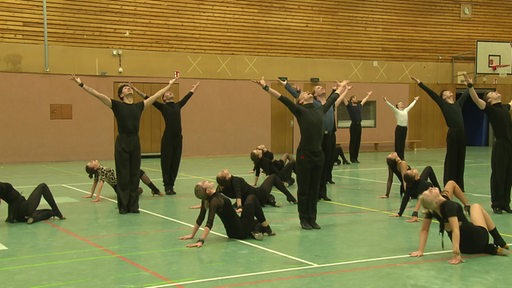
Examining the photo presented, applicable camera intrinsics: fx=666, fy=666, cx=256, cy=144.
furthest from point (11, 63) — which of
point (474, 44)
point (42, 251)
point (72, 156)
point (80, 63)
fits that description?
point (474, 44)

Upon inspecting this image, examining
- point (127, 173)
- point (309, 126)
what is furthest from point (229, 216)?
point (127, 173)

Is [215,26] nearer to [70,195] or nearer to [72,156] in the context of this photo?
[72,156]

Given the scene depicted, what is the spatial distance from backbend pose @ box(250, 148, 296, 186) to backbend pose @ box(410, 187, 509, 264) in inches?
239

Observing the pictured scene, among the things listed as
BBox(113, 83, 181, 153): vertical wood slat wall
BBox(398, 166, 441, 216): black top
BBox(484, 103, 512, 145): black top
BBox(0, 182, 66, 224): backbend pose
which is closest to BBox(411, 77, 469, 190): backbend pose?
BBox(398, 166, 441, 216): black top

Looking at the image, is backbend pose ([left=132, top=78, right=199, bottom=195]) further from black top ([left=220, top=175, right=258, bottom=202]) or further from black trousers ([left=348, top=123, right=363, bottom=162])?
black trousers ([left=348, top=123, right=363, bottom=162])

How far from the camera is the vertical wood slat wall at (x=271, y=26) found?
22984mm

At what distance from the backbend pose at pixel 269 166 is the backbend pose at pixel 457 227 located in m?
6.06

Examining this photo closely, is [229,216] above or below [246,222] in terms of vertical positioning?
above

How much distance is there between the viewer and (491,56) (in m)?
28.4

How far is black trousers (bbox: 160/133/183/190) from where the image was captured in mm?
14539

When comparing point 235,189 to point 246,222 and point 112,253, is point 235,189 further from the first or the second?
point 112,253

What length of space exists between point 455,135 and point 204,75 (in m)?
14.3

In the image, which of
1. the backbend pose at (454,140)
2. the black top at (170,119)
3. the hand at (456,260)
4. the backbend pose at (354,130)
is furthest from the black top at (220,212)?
the backbend pose at (354,130)

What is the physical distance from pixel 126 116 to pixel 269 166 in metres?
3.81
